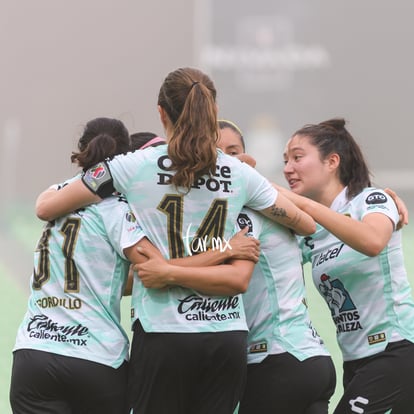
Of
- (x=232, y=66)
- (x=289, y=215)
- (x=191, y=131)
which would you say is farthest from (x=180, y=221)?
(x=232, y=66)

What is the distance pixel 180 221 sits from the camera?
2.59 meters

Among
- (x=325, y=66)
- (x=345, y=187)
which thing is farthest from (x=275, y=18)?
(x=345, y=187)

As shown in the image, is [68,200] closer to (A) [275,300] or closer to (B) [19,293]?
(A) [275,300]

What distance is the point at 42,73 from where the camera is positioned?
14.3 meters

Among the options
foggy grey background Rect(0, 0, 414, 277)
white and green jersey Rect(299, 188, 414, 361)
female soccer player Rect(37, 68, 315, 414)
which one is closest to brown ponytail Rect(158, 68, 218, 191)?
female soccer player Rect(37, 68, 315, 414)

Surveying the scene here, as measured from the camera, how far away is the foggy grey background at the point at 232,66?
13.4 metres

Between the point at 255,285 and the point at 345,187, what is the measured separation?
615 mm

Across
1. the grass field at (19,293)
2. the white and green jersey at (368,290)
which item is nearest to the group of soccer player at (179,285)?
the white and green jersey at (368,290)

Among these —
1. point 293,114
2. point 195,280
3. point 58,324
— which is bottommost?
point 293,114

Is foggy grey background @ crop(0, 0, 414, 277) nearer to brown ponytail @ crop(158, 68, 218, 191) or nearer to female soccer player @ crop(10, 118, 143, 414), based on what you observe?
female soccer player @ crop(10, 118, 143, 414)

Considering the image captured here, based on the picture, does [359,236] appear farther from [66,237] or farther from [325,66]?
[325,66]

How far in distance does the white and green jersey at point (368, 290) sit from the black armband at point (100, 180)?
877 millimetres

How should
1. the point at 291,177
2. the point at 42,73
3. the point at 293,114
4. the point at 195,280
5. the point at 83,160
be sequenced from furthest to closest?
the point at 42,73, the point at 293,114, the point at 291,177, the point at 83,160, the point at 195,280

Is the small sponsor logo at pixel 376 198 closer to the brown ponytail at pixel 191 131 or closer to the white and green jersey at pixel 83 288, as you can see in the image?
the brown ponytail at pixel 191 131
